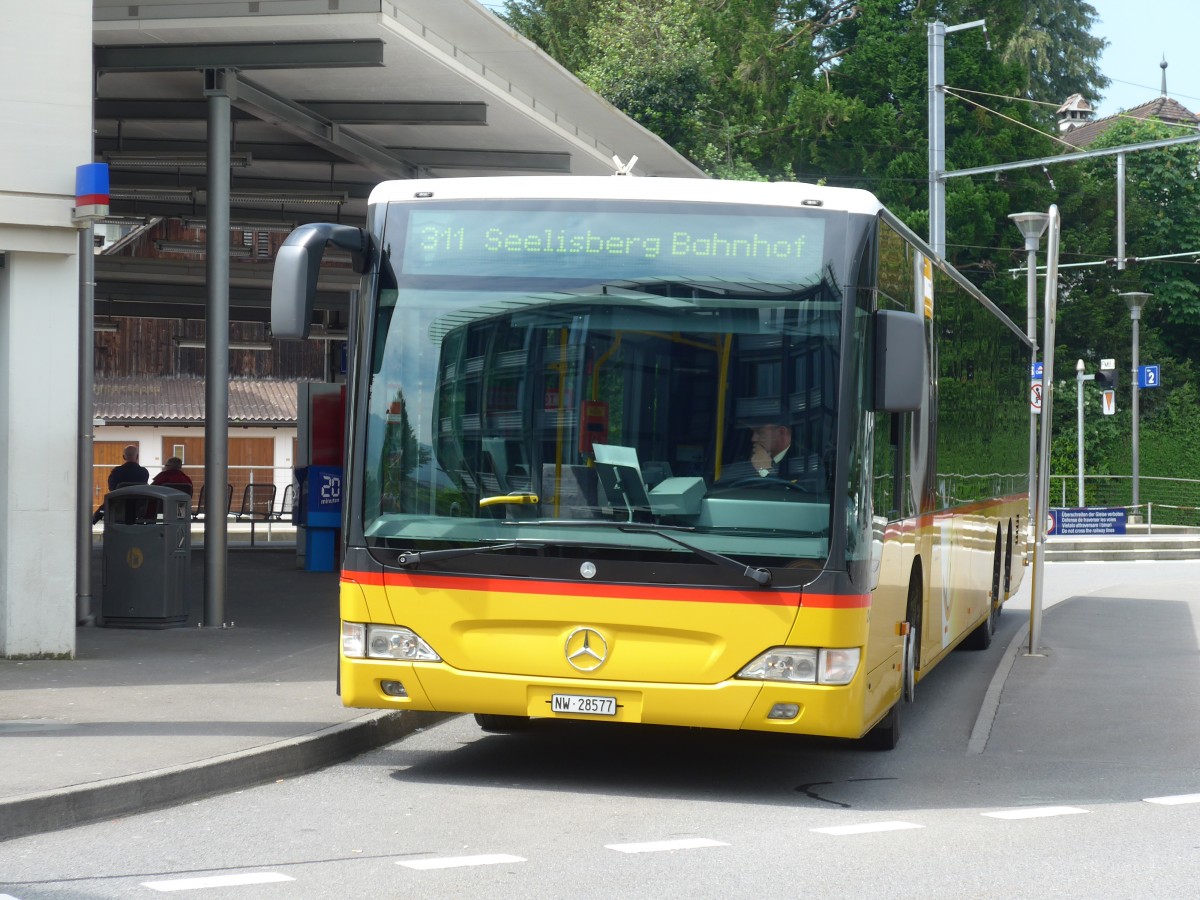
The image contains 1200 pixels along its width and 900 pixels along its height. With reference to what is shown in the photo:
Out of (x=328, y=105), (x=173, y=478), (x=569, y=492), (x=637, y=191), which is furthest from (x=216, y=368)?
(x=173, y=478)

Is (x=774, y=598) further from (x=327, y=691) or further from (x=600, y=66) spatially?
(x=600, y=66)

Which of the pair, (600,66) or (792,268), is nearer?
(792,268)

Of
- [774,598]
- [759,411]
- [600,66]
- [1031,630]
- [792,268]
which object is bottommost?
[1031,630]

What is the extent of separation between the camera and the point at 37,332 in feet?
41.3

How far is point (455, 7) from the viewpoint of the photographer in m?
15.7

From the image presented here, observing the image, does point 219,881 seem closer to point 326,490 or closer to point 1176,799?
point 1176,799

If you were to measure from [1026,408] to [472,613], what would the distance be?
1334 cm

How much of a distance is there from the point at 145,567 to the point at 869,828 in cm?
897

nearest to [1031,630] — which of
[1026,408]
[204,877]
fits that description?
[1026,408]

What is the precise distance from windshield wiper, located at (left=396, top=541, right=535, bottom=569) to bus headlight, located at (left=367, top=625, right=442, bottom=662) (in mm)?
333

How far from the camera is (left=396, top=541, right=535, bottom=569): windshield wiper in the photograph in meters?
8.25

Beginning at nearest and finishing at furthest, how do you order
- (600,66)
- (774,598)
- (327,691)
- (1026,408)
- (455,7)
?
1. (774,598)
2. (327,691)
3. (455,7)
4. (1026,408)
5. (600,66)

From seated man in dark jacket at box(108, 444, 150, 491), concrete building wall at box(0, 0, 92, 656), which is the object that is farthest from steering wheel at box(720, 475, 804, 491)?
seated man in dark jacket at box(108, 444, 150, 491)

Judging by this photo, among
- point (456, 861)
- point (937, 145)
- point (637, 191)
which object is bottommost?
point (456, 861)
